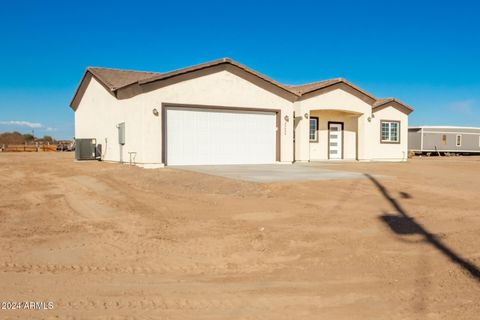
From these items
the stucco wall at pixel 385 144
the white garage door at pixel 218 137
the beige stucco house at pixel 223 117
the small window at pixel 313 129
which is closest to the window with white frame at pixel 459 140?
the stucco wall at pixel 385 144

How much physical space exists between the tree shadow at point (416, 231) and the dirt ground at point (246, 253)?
22mm

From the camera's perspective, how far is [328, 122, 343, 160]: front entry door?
956 inches

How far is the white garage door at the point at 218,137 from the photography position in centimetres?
1747

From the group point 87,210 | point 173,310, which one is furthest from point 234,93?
point 173,310

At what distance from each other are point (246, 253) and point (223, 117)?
13088 mm

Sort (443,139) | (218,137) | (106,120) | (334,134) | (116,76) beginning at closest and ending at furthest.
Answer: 1. (218,137)
2. (106,120)
3. (116,76)
4. (334,134)
5. (443,139)

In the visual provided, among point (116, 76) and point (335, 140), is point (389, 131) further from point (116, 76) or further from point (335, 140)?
point (116, 76)

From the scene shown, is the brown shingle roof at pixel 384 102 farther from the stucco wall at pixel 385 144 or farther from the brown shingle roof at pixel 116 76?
the brown shingle roof at pixel 116 76

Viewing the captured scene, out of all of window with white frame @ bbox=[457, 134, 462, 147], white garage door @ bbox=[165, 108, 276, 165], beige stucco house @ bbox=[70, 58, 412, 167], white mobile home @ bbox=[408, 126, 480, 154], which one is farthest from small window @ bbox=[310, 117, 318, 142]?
window with white frame @ bbox=[457, 134, 462, 147]

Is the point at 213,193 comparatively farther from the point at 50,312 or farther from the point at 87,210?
the point at 50,312

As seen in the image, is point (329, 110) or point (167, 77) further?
point (329, 110)

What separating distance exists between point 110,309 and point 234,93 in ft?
51.2

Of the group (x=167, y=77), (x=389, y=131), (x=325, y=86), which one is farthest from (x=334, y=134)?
(x=167, y=77)

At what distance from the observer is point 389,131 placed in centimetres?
2656
